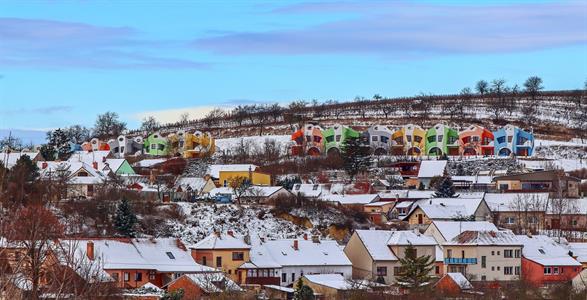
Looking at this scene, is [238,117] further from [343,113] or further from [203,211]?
[203,211]

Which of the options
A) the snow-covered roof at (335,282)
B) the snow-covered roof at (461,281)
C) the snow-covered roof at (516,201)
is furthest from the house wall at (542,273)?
the snow-covered roof at (516,201)

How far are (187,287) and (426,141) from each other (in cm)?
3994

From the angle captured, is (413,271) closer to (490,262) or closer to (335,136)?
(490,262)

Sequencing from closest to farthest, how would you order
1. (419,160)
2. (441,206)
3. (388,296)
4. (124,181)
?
(388,296), (441,206), (124,181), (419,160)

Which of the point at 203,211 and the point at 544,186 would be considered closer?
the point at 203,211

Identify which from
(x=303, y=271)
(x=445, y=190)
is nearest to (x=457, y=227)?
(x=303, y=271)

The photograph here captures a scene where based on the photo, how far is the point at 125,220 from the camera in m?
50.9

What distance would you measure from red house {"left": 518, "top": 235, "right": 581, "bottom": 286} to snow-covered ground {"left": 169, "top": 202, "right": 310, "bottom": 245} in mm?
9136

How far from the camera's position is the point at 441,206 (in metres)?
60.0

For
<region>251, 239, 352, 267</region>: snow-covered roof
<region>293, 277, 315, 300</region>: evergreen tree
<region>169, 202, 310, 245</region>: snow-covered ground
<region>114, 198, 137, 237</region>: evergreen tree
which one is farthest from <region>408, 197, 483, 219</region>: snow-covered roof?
<region>293, 277, 315, 300</region>: evergreen tree

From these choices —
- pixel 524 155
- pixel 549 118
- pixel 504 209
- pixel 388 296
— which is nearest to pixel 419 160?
pixel 524 155

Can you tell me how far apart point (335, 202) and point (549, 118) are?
124 feet

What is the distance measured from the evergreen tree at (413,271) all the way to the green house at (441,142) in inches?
1261

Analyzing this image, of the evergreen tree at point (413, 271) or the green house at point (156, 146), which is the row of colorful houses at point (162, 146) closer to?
the green house at point (156, 146)
